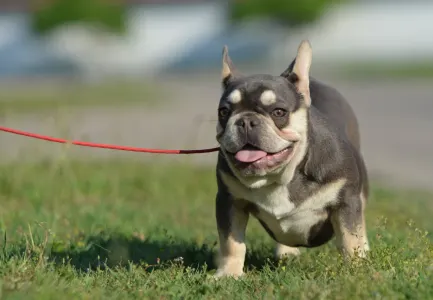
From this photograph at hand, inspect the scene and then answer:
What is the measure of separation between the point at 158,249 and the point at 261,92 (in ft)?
6.04

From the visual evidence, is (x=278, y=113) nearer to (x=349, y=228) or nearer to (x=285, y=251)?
(x=349, y=228)

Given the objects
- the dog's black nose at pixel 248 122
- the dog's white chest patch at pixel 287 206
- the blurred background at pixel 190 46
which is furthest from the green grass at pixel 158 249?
the blurred background at pixel 190 46

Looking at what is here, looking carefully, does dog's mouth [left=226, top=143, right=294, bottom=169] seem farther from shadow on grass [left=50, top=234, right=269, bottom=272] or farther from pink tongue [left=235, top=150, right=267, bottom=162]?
Answer: shadow on grass [left=50, top=234, right=269, bottom=272]

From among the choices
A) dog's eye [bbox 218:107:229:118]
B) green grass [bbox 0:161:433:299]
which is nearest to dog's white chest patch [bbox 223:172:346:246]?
green grass [bbox 0:161:433:299]

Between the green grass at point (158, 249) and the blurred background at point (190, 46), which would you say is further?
the blurred background at point (190, 46)

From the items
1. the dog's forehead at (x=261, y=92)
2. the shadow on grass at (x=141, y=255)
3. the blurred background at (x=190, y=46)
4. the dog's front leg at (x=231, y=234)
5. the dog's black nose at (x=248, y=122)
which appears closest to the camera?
the dog's black nose at (x=248, y=122)

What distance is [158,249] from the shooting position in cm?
659

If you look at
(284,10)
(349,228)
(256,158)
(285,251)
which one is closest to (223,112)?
(256,158)

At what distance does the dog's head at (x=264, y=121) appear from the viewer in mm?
5160

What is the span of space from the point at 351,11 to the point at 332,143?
52.9 metres

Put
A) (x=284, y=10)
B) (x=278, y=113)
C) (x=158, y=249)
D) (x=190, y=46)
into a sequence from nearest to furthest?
(x=278, y=113) → (x=158, y=249) → (x=284, y=10) → (x=190, y=46)

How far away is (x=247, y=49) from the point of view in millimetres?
55062

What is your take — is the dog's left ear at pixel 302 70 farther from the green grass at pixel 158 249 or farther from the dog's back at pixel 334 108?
the green grass at pixel 158 249

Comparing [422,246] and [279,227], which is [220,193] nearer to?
[279,227]
